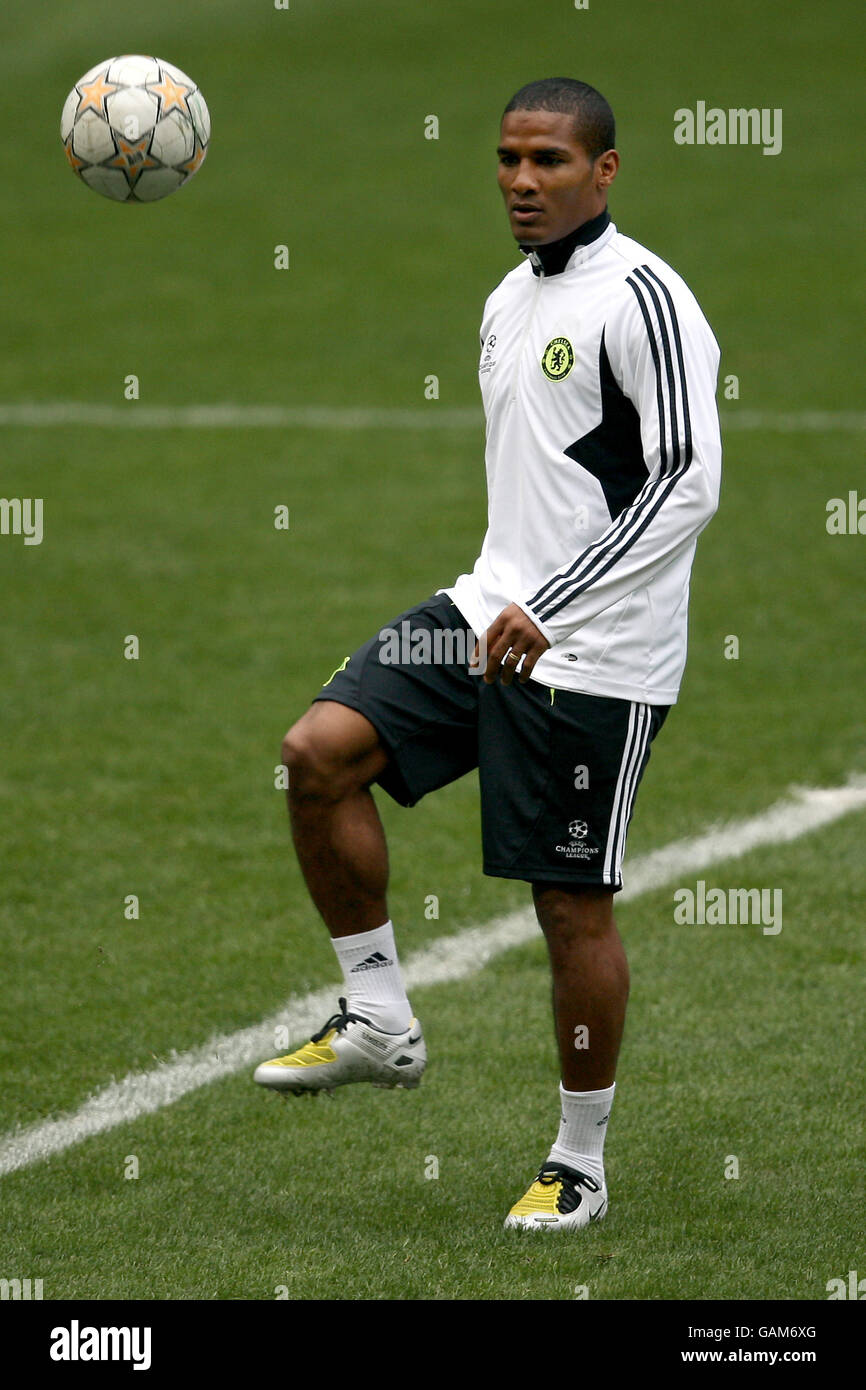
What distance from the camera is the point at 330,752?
13.4 ft

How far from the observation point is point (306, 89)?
2409cm

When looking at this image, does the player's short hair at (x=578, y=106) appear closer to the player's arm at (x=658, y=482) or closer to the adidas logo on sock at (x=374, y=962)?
the player's arm at (x=658, y=482)

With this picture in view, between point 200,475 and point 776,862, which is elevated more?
point 200,475

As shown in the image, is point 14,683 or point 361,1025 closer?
point 361,1025

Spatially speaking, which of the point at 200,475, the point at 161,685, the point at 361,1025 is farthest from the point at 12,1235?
the point at 200,475

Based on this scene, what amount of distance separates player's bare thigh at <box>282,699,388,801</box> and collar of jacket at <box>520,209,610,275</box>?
1045 millimetres

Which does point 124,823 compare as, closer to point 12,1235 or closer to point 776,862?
point 776,862

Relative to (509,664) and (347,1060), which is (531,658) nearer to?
(509,664)

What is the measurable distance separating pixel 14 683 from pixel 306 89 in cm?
1740

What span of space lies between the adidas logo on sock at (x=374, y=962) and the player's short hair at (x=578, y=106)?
1.79 m

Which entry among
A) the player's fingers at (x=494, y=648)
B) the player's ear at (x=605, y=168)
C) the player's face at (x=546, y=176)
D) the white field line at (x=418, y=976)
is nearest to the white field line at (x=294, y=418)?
the white field line at (x=418, y=976)

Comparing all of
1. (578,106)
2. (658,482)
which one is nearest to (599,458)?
(658,482)

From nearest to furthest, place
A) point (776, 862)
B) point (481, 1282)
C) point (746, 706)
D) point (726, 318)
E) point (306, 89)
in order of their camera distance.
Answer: point (481, 1282)
point (776, 862)
point (746, 706)
point (726, 318)
point (306, 89)

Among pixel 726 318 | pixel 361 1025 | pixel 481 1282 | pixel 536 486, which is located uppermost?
pixel 726 318
